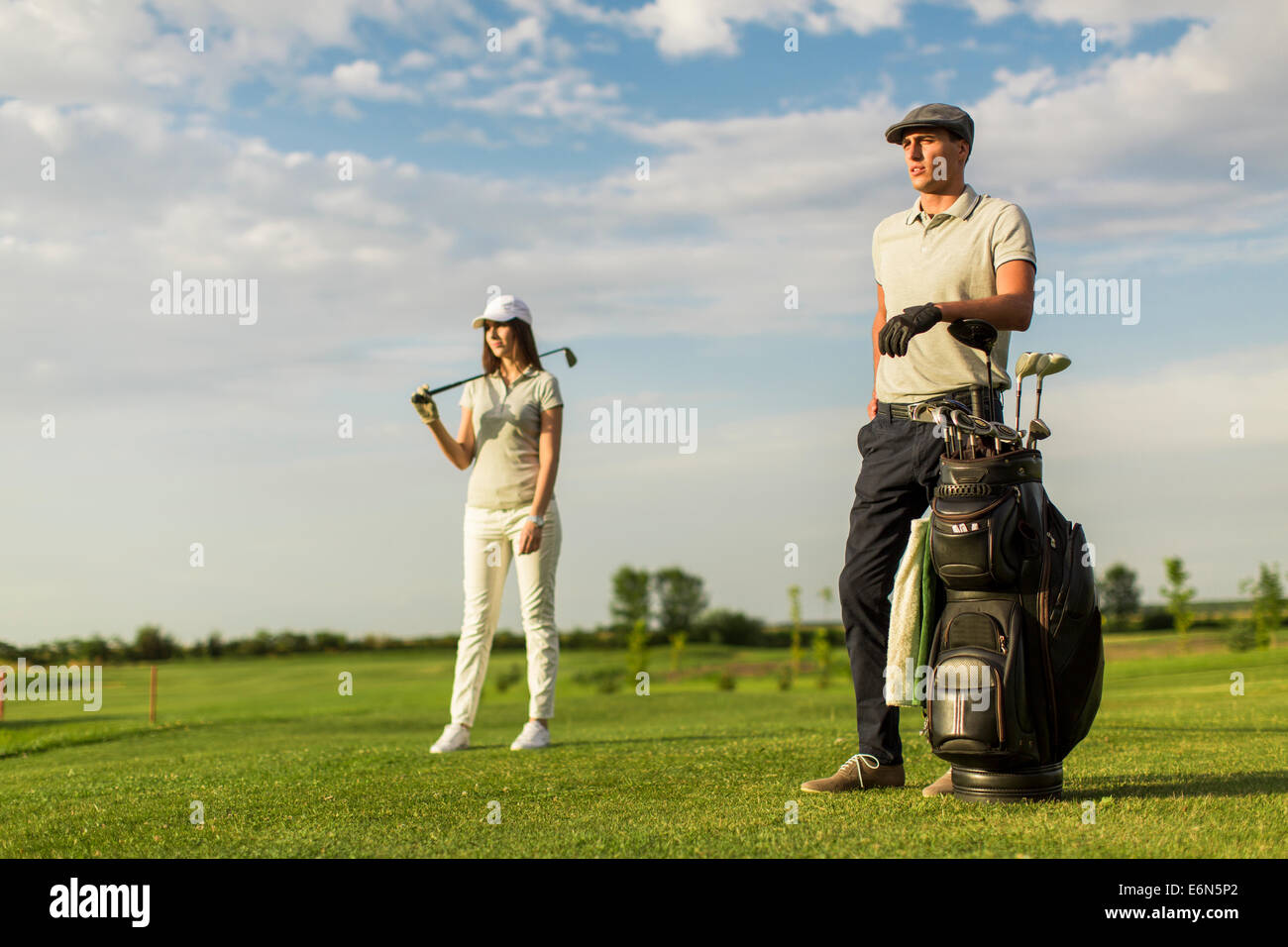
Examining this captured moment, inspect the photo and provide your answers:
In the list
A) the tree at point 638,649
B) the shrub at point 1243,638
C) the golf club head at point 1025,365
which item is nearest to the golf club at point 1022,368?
the golf club head at point 1025,365

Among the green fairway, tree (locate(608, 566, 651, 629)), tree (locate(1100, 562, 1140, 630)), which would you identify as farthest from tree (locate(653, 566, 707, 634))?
the green fairway

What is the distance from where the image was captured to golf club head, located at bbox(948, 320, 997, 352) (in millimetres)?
3945

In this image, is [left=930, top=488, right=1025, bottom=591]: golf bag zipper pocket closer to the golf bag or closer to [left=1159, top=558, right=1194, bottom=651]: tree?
the golf bag

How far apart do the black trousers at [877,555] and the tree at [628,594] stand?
4734 cm

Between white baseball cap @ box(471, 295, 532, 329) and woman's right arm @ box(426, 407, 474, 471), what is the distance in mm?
579

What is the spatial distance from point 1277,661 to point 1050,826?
18.6 meters

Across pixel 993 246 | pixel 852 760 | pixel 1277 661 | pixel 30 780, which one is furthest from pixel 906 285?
pixel 1277 661

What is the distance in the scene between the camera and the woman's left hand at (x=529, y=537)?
6.32m

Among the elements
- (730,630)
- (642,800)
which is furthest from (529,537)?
(730,630)

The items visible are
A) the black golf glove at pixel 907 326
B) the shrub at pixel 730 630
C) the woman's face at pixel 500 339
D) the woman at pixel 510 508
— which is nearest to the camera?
the black golf glove at pixel 907 326

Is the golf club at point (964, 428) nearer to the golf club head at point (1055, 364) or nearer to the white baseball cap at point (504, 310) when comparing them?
the golf club head at point (1055, 364)
